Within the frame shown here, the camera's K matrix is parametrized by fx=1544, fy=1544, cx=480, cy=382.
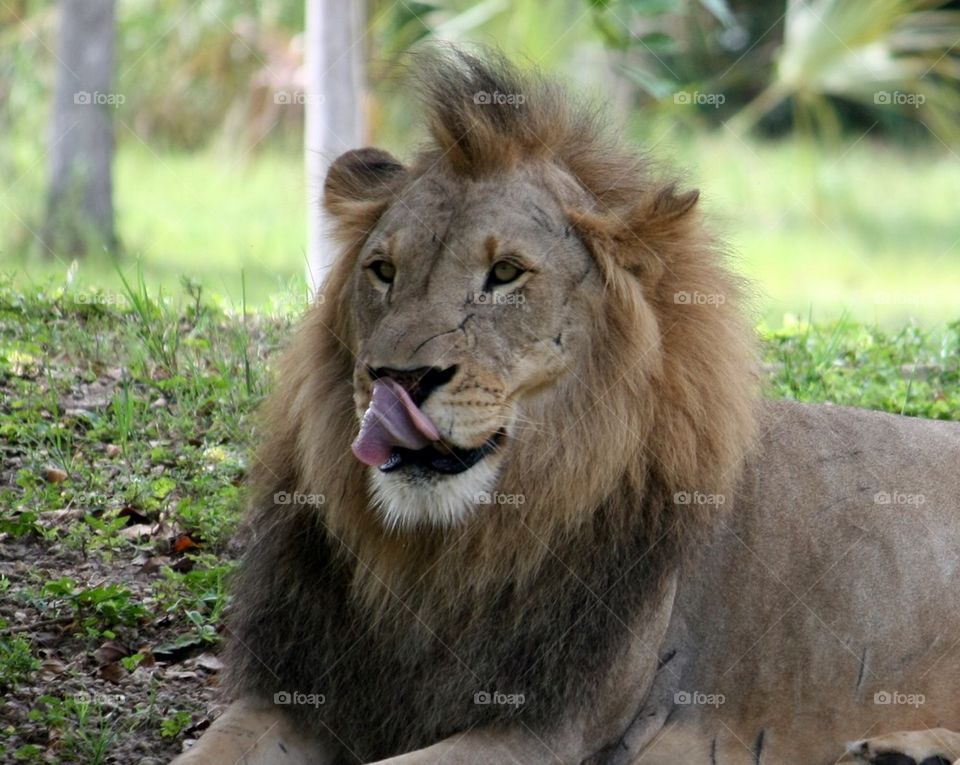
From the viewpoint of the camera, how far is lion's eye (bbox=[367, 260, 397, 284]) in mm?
3631

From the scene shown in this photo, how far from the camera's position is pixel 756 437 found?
13.2ft

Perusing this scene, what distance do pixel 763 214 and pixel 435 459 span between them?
47.1ft

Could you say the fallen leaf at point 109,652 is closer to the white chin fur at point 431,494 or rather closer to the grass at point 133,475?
the grass at point 133,475

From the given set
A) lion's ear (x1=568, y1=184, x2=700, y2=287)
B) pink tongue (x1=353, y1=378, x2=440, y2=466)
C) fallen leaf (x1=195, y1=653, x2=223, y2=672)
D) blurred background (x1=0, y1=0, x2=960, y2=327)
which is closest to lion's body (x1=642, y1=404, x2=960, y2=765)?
lion's ear (x1=568, y1=184, x2=700, y2=287)

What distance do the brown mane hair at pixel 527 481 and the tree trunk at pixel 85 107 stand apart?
322 inches

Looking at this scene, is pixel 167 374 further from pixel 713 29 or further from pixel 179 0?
pixel 713 29

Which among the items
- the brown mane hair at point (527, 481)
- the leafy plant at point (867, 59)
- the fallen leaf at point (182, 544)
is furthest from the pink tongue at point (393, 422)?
the leafy plant at point (867, 59)

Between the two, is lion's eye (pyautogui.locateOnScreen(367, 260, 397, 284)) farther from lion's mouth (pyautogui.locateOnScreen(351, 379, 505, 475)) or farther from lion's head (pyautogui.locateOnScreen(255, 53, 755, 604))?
lion's mouth (pyautogui.locateOnScreen(351, 379, 505, 475))

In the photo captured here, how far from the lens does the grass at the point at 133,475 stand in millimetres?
4203

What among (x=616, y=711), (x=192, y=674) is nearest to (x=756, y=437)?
(x=616, y=711)

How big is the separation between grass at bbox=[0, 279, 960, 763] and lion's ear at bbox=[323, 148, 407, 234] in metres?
1.23

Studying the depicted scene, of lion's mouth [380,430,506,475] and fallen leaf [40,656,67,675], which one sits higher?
lion's mouth [380,430,506,475]

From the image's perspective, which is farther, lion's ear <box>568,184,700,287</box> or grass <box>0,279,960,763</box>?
grass <box>0,279,960,763</box>

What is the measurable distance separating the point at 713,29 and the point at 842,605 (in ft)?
55.0
